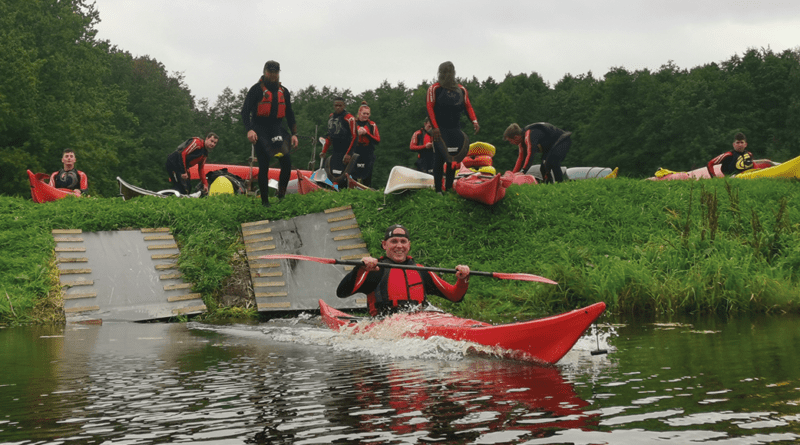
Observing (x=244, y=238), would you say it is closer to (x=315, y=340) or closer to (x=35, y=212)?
(x=35, y=212)

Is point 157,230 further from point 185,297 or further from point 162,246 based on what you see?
point 185,297

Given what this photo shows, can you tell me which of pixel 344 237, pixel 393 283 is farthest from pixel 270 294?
pixel 393 283

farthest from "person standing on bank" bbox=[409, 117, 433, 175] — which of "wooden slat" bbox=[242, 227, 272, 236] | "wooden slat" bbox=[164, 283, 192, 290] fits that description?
"wooden slat" bbox=[164, 283, 192, 290]

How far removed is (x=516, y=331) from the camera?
4949 mm

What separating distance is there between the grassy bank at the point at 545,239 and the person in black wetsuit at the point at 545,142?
99 centimetres

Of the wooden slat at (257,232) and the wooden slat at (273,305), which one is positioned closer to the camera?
the wooden slat at (273,305)

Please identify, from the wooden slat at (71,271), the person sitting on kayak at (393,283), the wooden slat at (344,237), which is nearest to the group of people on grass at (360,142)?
the wooden slat at (344,237)

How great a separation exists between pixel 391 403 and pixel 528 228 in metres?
7.42

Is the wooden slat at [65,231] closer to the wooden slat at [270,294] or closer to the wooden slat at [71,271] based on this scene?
the wooden slat at [71,271]

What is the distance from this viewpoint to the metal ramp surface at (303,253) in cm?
962

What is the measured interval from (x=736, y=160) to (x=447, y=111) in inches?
327

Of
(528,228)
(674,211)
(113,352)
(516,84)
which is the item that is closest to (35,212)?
(113,352)

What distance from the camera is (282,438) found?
296cm

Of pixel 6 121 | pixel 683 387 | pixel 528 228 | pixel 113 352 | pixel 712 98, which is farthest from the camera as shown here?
pixel 712 98
